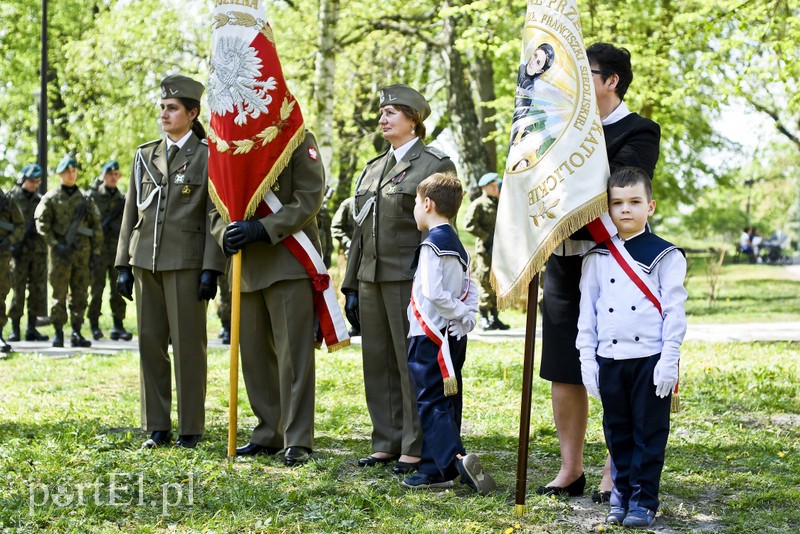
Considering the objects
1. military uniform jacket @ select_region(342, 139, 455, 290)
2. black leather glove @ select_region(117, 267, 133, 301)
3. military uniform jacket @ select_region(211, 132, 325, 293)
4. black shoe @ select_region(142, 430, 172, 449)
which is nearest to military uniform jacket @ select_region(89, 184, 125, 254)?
black leather glove @ select_region(117, 267, 133, 301)

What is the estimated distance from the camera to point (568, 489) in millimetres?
5598

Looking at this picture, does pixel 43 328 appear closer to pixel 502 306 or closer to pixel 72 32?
pixel 502 306

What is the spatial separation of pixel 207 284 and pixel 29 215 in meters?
9.08

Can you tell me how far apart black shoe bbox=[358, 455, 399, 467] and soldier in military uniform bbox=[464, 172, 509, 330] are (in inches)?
322

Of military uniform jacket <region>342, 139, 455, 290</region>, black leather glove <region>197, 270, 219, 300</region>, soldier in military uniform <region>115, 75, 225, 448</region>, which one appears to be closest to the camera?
military uniform jacket <region>342, 139, 455, 290</region>

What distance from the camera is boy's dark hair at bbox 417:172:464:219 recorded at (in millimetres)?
5855

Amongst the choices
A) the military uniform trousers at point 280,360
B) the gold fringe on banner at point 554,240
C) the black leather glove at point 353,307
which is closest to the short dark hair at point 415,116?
the black leather glove at point 353,307

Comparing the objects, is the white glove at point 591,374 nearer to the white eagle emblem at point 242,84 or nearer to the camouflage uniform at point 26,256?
the white eagle emblem at point 242,84

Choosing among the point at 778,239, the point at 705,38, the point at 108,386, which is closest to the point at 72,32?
the point at 705,38

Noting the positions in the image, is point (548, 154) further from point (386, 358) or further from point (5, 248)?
point (5, 248)

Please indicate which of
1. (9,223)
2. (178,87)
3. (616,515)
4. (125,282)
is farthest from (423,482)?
(9,223)

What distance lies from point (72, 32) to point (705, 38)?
2215 cm

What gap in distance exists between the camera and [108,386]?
32.1ft

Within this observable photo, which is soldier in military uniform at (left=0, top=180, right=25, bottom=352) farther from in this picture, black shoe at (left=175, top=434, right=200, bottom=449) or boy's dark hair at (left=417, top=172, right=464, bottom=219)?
boy's dark hair at (left=417, top=172, right=464, bottom=219)
